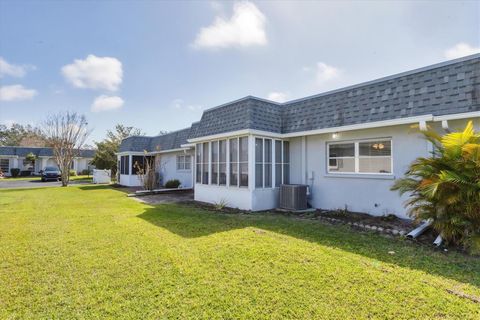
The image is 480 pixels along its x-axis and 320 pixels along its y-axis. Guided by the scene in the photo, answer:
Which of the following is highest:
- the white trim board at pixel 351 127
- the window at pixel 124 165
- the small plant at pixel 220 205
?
the white trim board at pixel 351 127

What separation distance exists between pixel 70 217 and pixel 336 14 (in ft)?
39.5

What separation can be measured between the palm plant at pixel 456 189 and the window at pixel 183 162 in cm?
1512

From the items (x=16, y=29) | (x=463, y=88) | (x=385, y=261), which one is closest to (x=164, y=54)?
(x=16, y=29)

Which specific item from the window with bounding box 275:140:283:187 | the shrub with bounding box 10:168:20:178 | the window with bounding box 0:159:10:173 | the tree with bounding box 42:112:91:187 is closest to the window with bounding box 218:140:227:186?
the window with bounding box 275:140:283:187

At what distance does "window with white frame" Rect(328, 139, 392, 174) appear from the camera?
8.20 metres

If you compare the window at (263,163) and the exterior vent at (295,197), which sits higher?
the window at (263,163)

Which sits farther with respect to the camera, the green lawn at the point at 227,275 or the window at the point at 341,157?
the window at the point at 341,157

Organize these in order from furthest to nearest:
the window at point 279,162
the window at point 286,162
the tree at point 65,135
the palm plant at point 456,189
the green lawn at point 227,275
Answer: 1. the tree at point 65,135
2. the window at point 286,162
3. the window at point 279,162
4. the palm plant at point 456,189
5. the green lawn at point 227,275

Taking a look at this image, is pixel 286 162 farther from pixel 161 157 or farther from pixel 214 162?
pixel 161 157

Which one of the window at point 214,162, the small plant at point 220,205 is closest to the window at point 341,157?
the small plant at point 220,205

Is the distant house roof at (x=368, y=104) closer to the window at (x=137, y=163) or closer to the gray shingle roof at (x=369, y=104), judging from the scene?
the gray shingle roof at (x=369, y=104)

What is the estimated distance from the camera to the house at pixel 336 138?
22.6ft

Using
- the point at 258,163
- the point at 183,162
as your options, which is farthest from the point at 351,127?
the point at 183,162

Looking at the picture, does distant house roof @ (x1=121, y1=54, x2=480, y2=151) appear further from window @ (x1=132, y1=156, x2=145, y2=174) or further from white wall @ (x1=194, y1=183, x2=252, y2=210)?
window @ (x1=132, y1=156, x2=145, y2=174)
